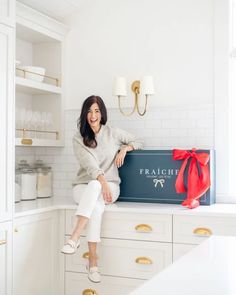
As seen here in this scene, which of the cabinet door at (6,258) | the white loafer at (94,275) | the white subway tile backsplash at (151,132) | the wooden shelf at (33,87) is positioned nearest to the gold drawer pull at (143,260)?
the white loafer at (94,275)

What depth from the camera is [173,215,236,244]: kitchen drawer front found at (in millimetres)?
3277

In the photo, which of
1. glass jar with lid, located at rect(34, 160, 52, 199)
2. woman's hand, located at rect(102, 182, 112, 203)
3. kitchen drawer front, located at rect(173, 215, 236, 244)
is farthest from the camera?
glass jar with lid, located at rect(34, 160, 52, 199)

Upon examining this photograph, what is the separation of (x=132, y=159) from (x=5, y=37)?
1.33 meters

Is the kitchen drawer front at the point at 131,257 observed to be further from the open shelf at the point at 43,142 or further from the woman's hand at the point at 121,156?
the open shelf at the point at 43,142

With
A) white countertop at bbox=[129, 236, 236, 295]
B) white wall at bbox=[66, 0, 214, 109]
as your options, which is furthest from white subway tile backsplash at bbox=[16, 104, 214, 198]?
white countertop at bbox=[129, 236, 236, 295]

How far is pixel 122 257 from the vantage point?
3543 millimetres

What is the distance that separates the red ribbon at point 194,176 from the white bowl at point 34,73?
1270 millimetres

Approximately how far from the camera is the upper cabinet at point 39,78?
387cm

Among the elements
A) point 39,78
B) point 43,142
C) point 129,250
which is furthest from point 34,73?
point 129,250

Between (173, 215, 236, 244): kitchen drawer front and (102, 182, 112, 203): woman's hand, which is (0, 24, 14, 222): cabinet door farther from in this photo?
(173, 215, 236, 244): kitchen drawer front

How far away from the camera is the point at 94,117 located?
3842 millimetres

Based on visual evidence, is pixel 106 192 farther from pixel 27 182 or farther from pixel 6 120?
pixel 6 120

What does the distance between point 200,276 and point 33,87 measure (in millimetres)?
2804

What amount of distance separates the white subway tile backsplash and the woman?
0.22 m
